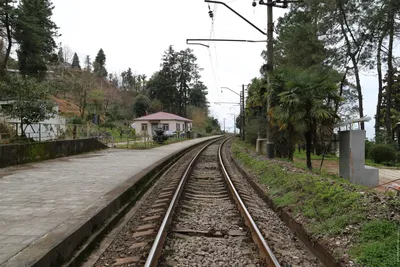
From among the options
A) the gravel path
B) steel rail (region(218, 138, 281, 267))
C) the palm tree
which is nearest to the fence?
the gravel path

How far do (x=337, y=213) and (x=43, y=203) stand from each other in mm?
5351

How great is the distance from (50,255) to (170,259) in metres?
1.47

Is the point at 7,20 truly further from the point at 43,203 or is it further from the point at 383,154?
the point at 383,154

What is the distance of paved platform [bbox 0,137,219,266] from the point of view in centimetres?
405

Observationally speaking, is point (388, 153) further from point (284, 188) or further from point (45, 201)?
point (45, 201)

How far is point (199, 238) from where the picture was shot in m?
5.08

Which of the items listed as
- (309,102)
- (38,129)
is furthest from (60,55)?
(309,102)

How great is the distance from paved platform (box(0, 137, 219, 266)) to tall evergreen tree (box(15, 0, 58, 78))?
84.0 feet

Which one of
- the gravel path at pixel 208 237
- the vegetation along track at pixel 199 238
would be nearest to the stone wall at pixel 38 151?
the vegetation along track at pixel 199 238

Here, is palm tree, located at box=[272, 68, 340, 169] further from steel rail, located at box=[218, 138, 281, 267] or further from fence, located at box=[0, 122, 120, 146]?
fence, located at box=[0, 122, 120, 146]

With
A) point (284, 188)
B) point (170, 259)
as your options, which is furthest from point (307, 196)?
point (170, 259)

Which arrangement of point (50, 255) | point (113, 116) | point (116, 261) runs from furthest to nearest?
point (113, 116), point (116, 261), point (50, 255)

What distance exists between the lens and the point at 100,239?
5.02 m

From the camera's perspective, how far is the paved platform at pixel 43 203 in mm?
4055
